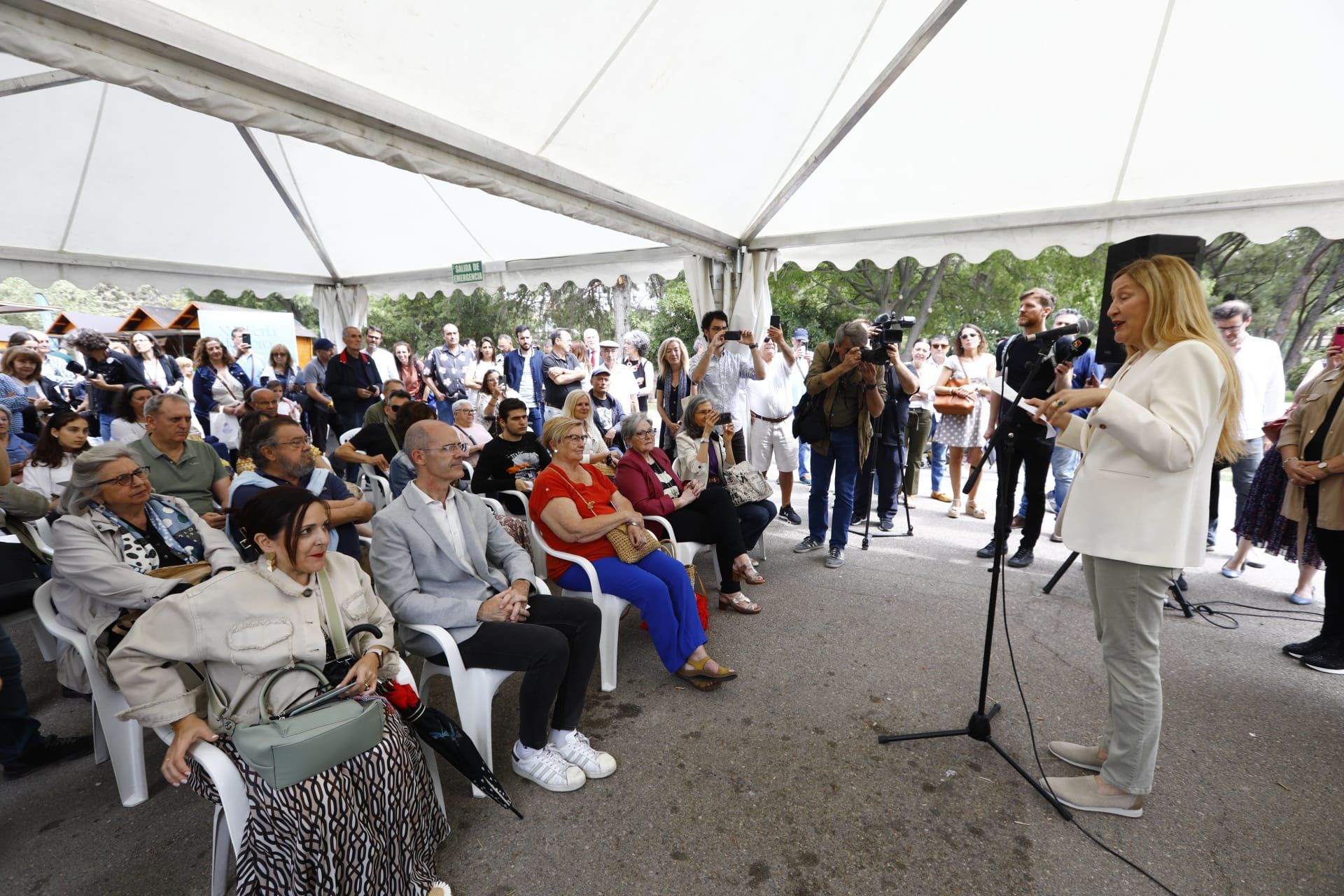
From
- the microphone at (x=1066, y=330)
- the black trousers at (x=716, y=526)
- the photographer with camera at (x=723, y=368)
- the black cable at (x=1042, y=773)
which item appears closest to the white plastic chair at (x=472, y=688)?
the black trousers at (x=716, y=526)

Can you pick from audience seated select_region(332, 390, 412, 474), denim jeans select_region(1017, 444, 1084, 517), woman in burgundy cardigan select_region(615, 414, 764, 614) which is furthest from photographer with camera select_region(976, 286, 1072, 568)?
audience seated select_region(332, 390, 412, 474)

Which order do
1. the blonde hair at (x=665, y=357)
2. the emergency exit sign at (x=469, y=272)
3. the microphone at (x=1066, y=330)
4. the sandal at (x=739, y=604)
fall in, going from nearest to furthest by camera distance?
the microphone at (x=1066, y=330), the sandal at (x=739, y=604), the blonde hair at (x=665, y=357), the emergency exit sign at (x=469, y=272)

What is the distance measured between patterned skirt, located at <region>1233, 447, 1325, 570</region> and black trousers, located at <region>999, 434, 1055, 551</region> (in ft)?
3.69

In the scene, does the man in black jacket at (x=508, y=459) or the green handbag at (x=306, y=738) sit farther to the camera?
the man in black jacket at (x=508, y=459)

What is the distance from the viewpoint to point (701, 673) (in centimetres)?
274

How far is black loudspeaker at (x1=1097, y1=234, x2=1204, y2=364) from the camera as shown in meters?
1.96

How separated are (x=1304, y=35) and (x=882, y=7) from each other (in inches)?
102

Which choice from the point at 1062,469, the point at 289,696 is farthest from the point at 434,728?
the point at 1062,469

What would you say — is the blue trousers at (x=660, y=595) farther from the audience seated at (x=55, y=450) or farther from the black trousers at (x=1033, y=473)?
the audience seated at (x=55, y=450)

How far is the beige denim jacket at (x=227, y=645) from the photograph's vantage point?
59.2 inches

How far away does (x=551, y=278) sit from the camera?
7.20m

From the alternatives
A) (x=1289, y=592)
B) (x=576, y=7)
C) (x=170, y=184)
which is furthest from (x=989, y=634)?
(x=170, y=184)

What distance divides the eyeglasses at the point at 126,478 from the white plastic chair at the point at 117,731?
530mm

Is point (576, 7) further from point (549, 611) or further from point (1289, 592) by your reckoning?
point (1289, 592)
